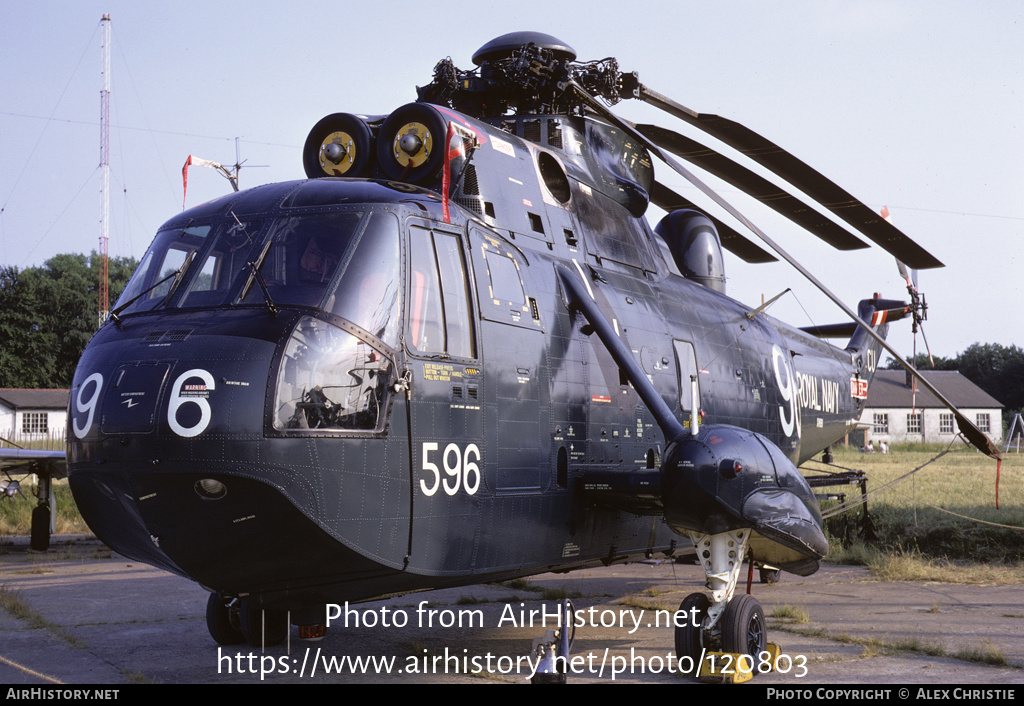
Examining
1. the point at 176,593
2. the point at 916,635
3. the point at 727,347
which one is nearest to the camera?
the point at 916,635

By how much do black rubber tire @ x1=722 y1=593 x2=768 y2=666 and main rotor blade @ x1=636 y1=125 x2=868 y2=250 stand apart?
5.22 m

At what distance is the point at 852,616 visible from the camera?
1052 centimetres

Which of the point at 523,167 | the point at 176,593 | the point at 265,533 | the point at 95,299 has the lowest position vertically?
the point at 176,593

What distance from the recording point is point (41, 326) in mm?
56406

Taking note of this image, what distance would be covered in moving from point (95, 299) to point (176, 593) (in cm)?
5244

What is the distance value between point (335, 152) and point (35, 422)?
5550 centimetres

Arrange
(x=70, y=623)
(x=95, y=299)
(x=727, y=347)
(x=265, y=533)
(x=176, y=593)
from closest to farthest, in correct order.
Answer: (x=265, y=533)
(x=70, y=623)
(x=727, y=347)
(x=176, y=593)
(x=95, y=299)

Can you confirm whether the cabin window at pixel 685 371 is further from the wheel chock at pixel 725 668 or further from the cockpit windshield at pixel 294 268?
the cockpit windshield at pixel 294 268

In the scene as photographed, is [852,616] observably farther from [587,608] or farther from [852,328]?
[852,328]

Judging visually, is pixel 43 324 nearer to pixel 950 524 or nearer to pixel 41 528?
pixel 41 528

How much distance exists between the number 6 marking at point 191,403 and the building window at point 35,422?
56360 mm

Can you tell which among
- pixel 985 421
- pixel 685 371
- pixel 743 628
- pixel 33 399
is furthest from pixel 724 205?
pixel 985 421

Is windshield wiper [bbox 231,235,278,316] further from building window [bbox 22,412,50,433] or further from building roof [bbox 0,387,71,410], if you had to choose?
building window [bbox 22,412,50,433]

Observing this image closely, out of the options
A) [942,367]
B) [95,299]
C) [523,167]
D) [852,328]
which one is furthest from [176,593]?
[942,367]
